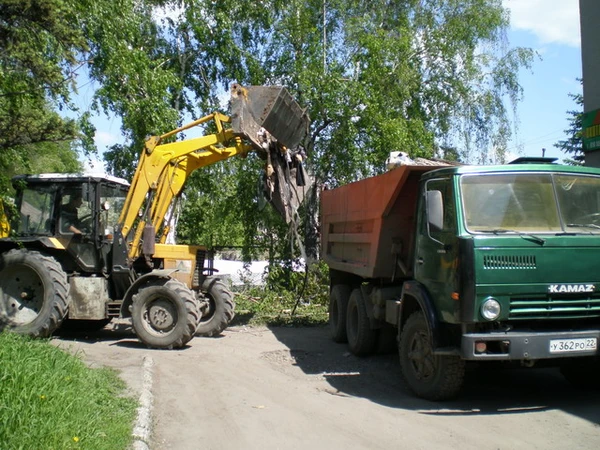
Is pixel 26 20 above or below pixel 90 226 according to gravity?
above

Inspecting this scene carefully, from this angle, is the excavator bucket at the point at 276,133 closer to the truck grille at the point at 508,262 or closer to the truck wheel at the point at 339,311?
the truck wheel at the point at 339,311

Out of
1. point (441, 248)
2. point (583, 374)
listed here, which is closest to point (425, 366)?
point (441, 248)

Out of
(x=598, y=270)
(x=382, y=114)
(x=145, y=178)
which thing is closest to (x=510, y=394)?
(x=598, y=270)

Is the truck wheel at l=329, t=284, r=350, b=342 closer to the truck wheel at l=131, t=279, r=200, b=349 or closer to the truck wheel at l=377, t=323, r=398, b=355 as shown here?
the truck wheel at l=377, t=323, r=398, b=355

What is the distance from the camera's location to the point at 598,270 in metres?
6.38

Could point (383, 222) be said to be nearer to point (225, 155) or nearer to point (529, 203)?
point (529, 203)

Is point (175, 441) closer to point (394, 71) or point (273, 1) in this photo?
point (394, 71)

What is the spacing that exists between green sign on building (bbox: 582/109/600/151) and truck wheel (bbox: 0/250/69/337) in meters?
9.98

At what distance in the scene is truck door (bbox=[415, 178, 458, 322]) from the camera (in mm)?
6549

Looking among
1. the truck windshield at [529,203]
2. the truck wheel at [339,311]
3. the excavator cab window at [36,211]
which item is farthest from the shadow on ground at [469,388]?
the excavator cab window at [36,211]

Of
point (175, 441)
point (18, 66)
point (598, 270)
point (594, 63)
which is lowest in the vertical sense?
point (175, 441)

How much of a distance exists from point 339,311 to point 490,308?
5304 millimetres

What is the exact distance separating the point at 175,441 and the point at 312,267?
10.9 meters

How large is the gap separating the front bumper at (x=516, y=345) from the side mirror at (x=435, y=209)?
1244 mm
